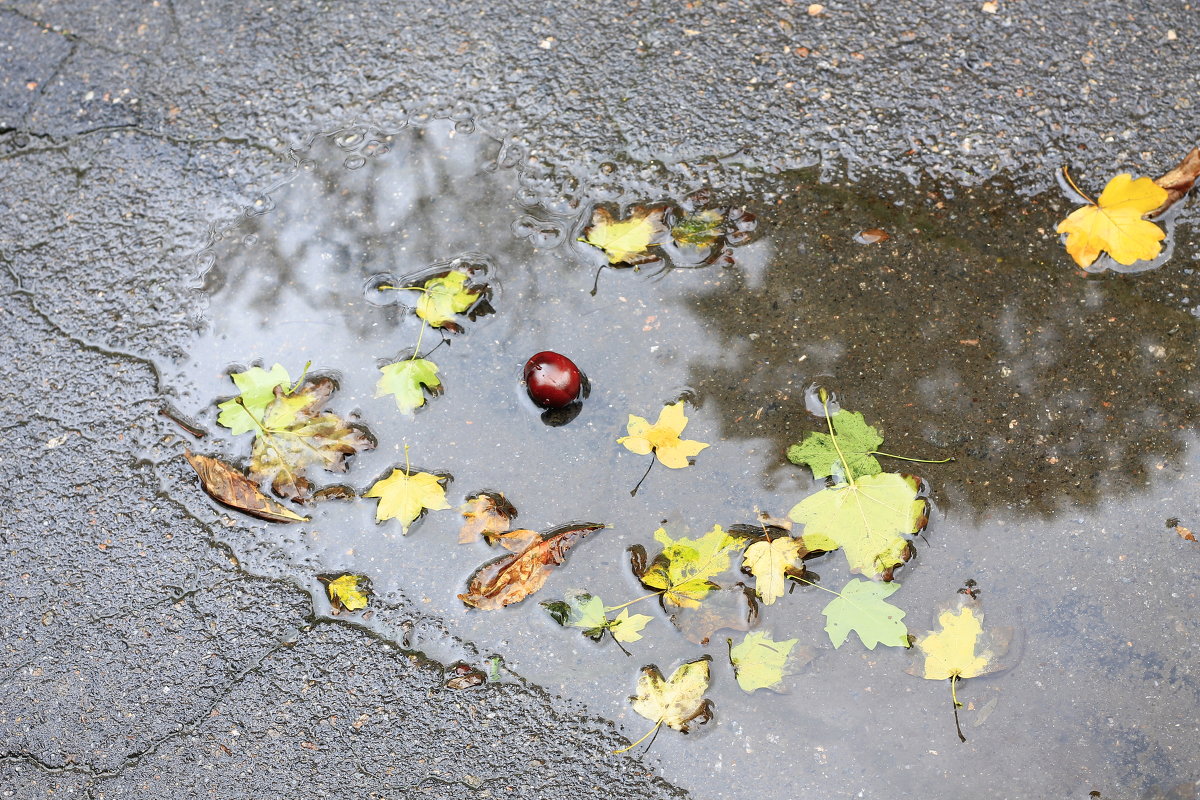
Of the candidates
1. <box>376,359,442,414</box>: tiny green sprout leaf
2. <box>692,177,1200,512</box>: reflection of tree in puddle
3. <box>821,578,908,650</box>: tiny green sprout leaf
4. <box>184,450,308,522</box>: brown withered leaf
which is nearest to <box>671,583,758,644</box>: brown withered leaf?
<box>821,578,908,650</box>: tiny green sprout leaf

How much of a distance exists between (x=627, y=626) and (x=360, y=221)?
142 cm

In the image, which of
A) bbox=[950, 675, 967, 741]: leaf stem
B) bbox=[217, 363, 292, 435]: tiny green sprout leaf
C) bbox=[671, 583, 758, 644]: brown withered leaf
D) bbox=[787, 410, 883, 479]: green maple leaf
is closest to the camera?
bbox=[950, 675, 967, 741]: leaf stem

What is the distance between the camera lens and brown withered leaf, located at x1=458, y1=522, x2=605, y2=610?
2012 mm

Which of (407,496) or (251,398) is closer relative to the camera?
(407,496)

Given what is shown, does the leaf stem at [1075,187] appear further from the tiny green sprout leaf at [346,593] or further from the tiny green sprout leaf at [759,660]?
the tiny green sprout leaf at [346,593]

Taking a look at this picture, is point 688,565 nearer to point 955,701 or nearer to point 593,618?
point 593,618

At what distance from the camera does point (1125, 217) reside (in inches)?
89.7

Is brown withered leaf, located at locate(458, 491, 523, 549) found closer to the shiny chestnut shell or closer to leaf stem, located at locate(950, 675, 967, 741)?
the shiny chestnut shell

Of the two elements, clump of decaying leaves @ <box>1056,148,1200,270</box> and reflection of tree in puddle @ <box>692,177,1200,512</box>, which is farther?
clump of decaying leaves @ <box>1056,148,1200,270</box>

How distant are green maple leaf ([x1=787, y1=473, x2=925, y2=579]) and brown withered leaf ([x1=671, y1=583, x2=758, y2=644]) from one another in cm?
21

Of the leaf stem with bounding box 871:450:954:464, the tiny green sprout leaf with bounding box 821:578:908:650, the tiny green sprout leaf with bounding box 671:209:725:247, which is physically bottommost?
the tiny green sprout leaf with bounding box 821:578:908:650

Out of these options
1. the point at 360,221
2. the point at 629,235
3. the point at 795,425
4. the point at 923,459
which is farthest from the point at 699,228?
the point at 360,221

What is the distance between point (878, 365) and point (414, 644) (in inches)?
54.4

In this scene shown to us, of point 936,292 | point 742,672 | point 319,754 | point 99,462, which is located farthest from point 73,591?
point 936,292
